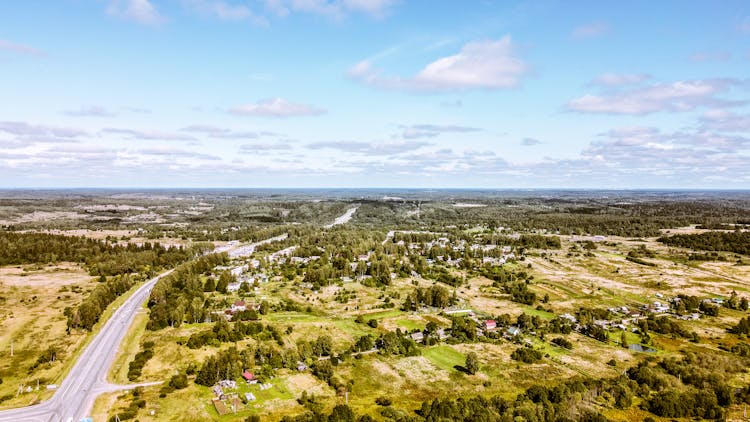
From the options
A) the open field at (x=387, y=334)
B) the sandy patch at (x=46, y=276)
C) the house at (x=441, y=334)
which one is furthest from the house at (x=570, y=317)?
the sandy patch at (x=46, y=276)

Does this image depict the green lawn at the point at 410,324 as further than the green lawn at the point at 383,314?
No

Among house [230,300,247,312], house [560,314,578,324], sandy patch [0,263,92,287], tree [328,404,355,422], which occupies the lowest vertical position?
house [560,314,578,324]

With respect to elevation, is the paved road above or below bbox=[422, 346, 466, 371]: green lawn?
above

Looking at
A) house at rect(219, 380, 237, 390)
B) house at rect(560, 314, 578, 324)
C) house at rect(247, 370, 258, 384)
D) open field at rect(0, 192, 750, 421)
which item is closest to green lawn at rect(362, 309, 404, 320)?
open field at rect(0, 192, 750, 421)

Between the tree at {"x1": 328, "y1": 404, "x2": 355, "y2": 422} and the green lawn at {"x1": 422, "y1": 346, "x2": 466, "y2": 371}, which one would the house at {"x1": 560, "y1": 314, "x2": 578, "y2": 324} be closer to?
the green lawn at {"x1": 422, "y1": 346, "x2": 466, "y2": 371}

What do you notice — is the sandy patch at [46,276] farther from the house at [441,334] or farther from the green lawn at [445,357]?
the green lawn at [445,357]

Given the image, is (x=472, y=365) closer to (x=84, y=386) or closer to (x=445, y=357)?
(x=445, y=357)

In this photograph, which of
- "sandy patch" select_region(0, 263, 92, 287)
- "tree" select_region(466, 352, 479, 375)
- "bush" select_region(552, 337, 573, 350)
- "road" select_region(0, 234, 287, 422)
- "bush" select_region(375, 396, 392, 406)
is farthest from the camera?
"sandy patch" select_region(0, 263, 92, 287)
